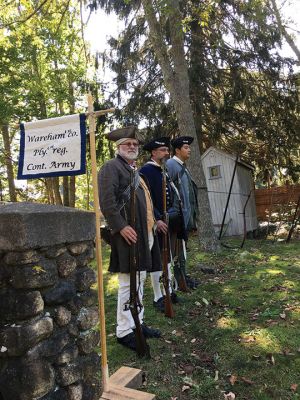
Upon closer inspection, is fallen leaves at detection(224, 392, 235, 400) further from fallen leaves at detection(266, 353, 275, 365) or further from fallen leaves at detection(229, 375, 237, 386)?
fallen leaves at detection(266, 353, 275, 365)

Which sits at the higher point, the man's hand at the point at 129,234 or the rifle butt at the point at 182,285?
the man's hand at the point at 129,234

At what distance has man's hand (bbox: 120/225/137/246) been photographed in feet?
12.3

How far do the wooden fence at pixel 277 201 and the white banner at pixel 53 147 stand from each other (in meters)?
9.64

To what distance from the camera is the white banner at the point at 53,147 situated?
10.1ft

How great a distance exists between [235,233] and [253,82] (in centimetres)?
536

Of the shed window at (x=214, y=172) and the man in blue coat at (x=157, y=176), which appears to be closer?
the man in blue coat at (x=157, y=176)

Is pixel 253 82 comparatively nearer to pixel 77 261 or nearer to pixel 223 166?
pixel 223 166

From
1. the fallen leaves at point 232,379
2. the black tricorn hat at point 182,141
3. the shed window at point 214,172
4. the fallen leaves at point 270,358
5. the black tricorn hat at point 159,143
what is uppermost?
the shed window at point 214,172

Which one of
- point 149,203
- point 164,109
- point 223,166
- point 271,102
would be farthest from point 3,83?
point 149,203

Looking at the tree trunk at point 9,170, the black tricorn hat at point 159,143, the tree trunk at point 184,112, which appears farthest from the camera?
the tree trunk at point 9,170

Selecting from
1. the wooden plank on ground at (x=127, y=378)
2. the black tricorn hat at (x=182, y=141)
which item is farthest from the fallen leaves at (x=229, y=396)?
the black tricorn hat at (x=182, y=141)

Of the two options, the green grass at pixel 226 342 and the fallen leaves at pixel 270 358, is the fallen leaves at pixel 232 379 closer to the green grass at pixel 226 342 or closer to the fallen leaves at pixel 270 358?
the green grass at pixel 226 342

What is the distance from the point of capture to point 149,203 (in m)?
4.43

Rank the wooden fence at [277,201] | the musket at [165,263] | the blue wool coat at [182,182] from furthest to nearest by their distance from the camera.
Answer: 1. the wooden fence at [277,201]
2. the blue wool coat at [182,182]
3. the musket at [165,263]
